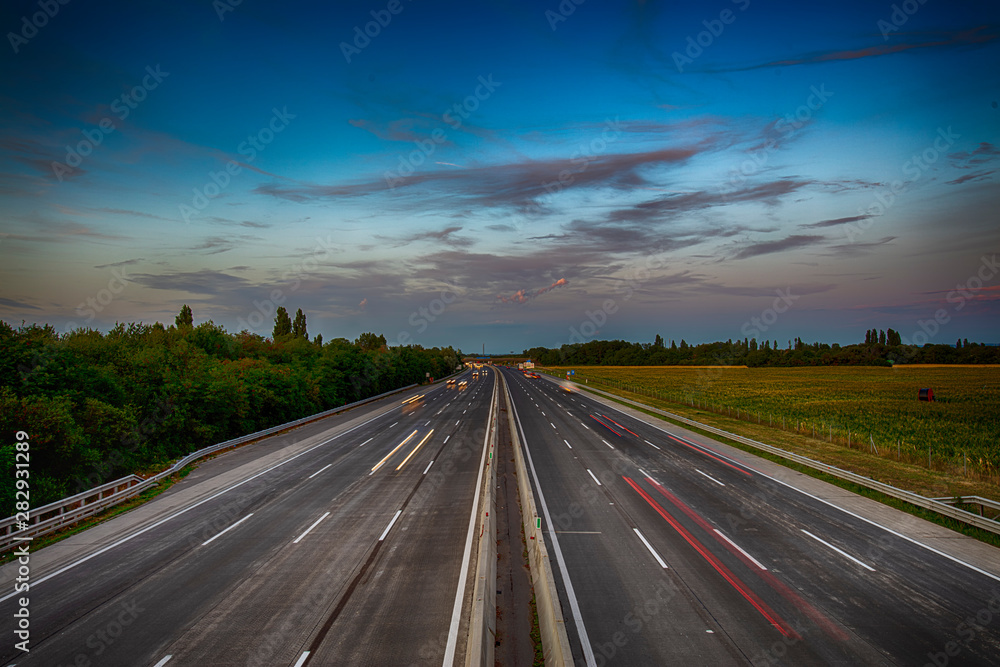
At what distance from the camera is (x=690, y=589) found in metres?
12.0

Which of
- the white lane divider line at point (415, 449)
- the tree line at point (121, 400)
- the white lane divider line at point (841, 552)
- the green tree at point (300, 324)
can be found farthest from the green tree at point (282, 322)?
the white lane divider line at point (841, 552)

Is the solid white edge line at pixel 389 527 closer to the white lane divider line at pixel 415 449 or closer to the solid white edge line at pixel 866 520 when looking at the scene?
the white lane divider line at pixel 415 449

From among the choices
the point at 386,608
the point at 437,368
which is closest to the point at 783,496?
the point at 386,608

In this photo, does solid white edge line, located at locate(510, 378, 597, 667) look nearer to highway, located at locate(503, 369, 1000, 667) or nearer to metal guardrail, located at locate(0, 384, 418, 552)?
highway, located at locate(503, 369, 1000, 667)

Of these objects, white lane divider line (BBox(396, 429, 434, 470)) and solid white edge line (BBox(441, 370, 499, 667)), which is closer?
solid white edge line (BBox(441, 370, 499, 667))

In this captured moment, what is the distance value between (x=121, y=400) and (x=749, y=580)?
3235 centimetres

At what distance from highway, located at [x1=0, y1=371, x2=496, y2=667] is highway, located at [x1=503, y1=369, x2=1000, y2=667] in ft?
11.0

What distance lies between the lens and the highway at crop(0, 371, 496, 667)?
9.76 m

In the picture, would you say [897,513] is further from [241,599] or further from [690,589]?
[241,599]

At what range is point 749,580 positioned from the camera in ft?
41.0

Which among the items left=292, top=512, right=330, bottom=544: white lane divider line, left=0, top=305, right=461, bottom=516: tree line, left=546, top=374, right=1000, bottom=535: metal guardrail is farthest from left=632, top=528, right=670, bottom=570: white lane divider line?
left=0, top=305, right=461, bottom=516: tree line

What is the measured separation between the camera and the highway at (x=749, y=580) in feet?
31.6

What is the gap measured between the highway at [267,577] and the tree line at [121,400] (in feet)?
14.0
